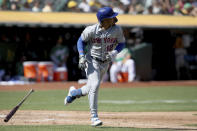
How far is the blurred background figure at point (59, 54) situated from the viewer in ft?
57.7

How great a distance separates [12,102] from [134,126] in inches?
176

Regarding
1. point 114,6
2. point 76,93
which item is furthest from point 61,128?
point 114,6

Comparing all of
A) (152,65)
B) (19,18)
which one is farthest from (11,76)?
(152,65)

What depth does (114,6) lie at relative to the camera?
18.4 metres

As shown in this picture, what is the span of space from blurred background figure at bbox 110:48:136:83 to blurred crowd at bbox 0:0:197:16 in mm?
1708

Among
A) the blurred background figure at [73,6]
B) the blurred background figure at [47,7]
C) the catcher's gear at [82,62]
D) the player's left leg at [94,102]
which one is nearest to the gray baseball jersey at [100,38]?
the catcher's gear at [82,62]

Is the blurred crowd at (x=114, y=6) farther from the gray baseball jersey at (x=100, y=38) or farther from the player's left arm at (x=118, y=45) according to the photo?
the gray baseball jersey at (x=100, y=38)

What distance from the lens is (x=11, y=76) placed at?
17234 mm

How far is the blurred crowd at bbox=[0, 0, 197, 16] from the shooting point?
17469 mm

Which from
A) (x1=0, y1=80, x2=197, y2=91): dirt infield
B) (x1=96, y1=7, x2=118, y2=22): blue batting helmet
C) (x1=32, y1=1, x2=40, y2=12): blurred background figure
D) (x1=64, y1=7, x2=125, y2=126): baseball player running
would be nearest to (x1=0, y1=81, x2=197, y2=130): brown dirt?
(x1=64, y1=7, x2=125, y2=126): baseball player running

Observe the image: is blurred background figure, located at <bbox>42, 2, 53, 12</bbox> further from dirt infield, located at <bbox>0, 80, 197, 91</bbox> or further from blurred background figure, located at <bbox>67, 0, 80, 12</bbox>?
dirt infield, located at <bbox>0, 80, 197, 91</bbox>

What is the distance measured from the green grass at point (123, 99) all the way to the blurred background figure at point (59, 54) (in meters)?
3.20

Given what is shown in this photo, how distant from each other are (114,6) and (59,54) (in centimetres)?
283

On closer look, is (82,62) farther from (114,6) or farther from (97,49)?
(114,6)
